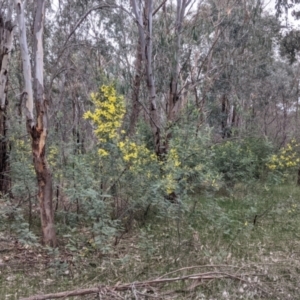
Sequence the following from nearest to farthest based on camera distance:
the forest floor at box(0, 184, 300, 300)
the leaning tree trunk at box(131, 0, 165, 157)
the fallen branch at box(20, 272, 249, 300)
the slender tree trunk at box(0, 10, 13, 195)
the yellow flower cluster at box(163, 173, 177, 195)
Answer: the fallen branch at box(20, 272, 249, 300) < the forest floor at box(0, 184, 300, 300) < the yellow flower cluster at box(163, 173, 177, 195) < the slender tree trunk at box(0, 10, 13, 195) < the leaning tree trunk at box(131, 0, 165, 157)

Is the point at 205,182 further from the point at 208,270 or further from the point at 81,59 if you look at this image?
the point at 81,59

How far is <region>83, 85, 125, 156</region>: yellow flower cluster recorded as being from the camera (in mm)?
4891

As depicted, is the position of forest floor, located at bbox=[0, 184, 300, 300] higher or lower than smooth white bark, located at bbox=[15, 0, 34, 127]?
lower

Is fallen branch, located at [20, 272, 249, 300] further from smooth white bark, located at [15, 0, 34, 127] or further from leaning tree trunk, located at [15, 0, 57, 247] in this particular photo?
smooth white bark, located at [15, 0, 34, 127]

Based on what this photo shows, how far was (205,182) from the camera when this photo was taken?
247 inches

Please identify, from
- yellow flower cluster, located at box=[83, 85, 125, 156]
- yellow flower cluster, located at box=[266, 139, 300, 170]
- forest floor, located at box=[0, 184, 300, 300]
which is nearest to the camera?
forest floor, located at box=[0, 184, 300, 300]

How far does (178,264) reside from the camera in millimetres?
4820

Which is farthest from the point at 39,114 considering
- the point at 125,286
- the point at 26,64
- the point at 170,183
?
the point at 125,286

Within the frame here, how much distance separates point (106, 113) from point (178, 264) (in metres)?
2.00

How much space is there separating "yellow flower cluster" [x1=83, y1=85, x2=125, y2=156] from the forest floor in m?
1.32

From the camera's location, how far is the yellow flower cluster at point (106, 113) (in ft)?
16.0

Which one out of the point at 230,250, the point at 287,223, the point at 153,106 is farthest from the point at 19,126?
the point at 287,223

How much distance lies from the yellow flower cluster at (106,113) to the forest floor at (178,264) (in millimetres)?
1320

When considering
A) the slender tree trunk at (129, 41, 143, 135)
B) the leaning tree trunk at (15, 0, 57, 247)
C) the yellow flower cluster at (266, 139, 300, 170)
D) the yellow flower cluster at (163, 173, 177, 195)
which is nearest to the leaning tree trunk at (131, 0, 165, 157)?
the slender tree trunk at (129, 41, 143, 135)
